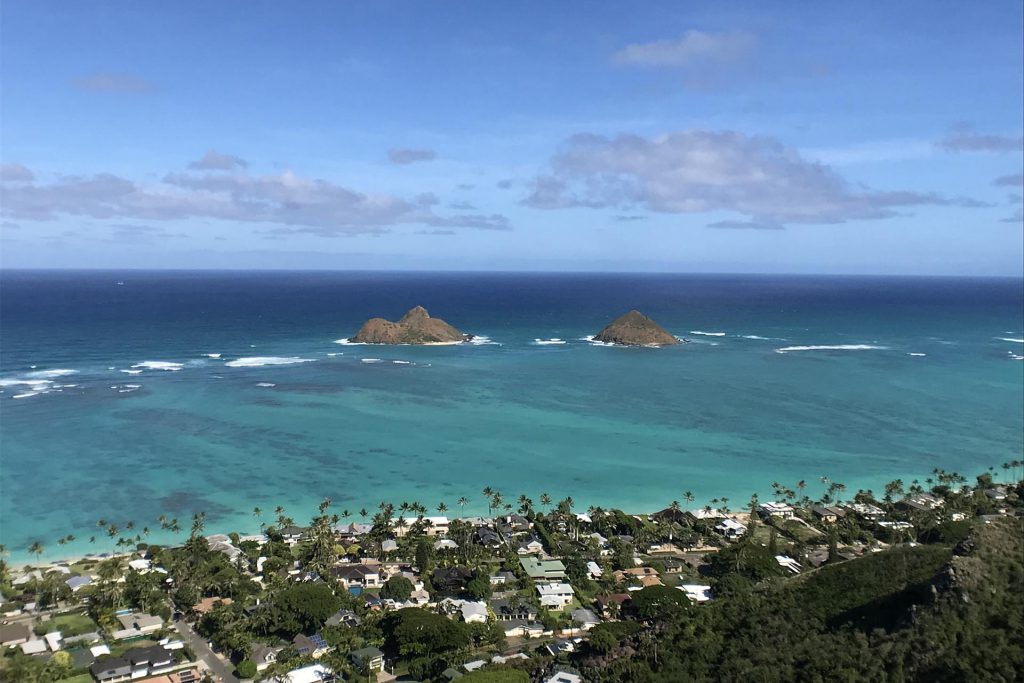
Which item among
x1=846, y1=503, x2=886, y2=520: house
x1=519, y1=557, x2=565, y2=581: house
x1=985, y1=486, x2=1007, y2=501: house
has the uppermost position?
x1=985, y1=486, x2=1007, y2=501: house

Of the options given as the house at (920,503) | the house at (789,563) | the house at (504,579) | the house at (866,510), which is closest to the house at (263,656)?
the house at (504,579)

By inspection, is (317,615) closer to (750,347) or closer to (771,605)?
(771,605)

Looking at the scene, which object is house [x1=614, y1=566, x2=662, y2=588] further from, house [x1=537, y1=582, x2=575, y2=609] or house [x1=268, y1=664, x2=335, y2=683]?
house [x1=268, y1=664, x2=335, y2=683]

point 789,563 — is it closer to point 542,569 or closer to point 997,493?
point 542,569

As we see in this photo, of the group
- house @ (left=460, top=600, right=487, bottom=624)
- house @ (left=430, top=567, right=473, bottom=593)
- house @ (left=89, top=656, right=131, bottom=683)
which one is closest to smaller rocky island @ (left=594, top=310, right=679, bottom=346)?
house @ (left=430, top=567, right=473, bottom=593)

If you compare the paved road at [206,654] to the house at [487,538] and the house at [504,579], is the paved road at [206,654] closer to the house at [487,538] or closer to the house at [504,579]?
the house at [504,579]

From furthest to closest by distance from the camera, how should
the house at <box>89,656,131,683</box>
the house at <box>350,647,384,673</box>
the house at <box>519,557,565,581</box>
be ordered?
1. the house at <box>519,557,565,581</box>
2. the house at <box>350,647,384,673</box>
3. the house at <box>89,656,131,683</box>

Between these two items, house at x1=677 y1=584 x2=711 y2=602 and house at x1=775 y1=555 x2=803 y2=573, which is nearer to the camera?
Answer: house at x1=677 y1=584 x2=711 y2=602

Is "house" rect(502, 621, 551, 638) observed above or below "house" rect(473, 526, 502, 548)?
below
